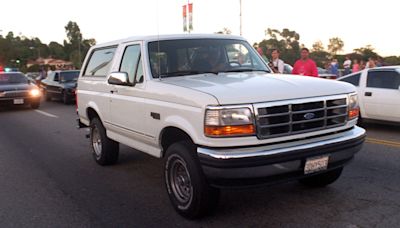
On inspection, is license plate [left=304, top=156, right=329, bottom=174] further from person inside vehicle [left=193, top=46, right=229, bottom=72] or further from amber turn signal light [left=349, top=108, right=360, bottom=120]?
person inside vehicle [left=193, top=46, right=229, bottom=72]

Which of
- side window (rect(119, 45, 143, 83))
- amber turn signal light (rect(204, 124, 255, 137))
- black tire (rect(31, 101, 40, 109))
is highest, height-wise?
side window (rect(119, 45, 143, 83))

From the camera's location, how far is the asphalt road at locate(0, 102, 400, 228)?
4410mm

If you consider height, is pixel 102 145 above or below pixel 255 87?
below

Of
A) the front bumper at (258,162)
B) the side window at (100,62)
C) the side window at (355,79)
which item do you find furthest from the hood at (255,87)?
the side window at (355,79)

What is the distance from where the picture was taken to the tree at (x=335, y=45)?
91812 millimetres

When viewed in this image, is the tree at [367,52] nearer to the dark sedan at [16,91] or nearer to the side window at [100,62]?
the dark sedan at [16,91]

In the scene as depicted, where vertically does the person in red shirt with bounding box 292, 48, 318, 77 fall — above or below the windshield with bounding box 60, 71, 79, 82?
above

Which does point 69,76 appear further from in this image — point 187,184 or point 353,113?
point 353,113

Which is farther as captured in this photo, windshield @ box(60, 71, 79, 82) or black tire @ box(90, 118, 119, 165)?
windshield @ box(60, 71, 79, 82)

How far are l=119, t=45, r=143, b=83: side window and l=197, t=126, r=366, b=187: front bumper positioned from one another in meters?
1.80

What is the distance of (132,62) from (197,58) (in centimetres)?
89

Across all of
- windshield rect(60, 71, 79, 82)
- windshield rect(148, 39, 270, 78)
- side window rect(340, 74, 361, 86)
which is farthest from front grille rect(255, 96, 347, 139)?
windshield rect(60, 71, 79, 82)

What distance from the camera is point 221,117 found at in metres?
3.92

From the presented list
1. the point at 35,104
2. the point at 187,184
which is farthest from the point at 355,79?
the point at 35,104
